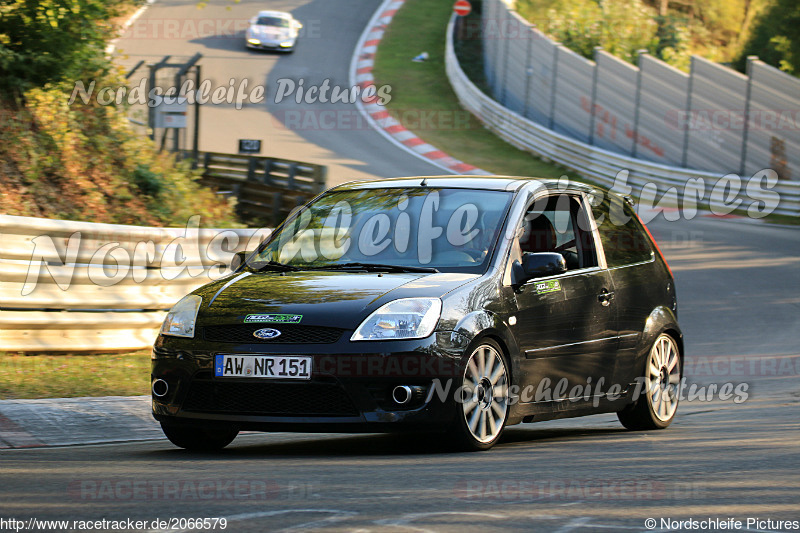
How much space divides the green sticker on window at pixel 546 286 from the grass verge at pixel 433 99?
22.1m

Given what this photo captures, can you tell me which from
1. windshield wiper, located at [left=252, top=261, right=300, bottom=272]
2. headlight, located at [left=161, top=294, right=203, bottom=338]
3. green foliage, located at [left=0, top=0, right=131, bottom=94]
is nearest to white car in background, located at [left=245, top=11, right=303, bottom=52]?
green foliage, located at [left=0, top=0, right=131, bottom=94]

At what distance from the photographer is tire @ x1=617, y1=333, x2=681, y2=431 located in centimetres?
866

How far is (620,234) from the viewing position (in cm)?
875

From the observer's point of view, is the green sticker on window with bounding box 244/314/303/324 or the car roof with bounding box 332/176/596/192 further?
the car roof with bounding box 332/176/596/192

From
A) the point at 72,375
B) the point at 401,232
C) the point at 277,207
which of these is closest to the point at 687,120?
the point at 277,207

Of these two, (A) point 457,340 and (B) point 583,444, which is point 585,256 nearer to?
(B) point 583,444

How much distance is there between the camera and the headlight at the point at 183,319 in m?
6.94

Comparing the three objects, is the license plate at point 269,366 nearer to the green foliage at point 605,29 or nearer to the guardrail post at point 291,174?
the guardrail post at point 291,174

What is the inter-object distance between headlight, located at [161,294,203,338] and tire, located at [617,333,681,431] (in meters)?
3.33

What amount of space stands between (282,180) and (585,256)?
15.5m

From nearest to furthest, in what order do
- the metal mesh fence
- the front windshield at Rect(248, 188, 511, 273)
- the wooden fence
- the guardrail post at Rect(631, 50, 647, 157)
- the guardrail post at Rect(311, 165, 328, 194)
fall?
the front windshield at Rect(248, 188, 511, 273)
the guardrail post at Rect(311, 165, 328, 194)
the wooden fence
the metal mesh fence
the guardrail post at Rect(631, 50, 647, 157)

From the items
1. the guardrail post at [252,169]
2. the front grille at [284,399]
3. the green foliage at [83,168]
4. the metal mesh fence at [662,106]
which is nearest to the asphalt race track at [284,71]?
the guardrail post at [252,169]

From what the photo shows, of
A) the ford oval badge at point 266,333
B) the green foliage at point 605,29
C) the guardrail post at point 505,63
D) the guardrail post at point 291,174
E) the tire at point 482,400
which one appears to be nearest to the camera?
the ford oval badge at point 266,333

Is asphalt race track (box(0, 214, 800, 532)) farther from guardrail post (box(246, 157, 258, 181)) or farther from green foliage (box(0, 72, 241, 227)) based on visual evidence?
guardrail post (box(246, 157, 258, 181))
